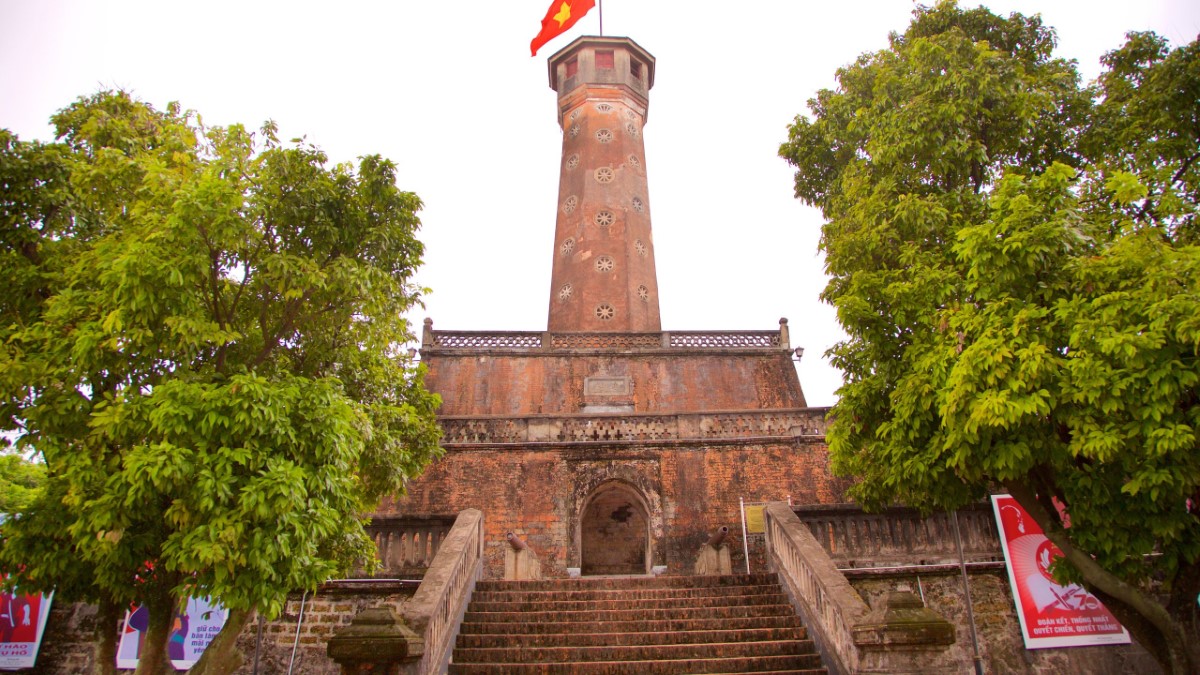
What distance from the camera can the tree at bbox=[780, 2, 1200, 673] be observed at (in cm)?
583

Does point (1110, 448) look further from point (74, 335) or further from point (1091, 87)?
point (74, 335)

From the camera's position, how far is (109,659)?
237 inches

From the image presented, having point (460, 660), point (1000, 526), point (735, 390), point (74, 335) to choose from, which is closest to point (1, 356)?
point (74, 335)

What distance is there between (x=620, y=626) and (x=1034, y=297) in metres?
5.41

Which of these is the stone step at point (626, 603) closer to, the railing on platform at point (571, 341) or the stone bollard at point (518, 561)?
the stone bollard at point (518, 561)

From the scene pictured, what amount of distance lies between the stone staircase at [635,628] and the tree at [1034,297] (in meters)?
1.87

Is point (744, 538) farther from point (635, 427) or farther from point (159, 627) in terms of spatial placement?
point (159, 627)

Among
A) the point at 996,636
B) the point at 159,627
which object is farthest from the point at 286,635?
the point at 996,636

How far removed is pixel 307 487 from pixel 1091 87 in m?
9.69

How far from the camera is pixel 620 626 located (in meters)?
7.95

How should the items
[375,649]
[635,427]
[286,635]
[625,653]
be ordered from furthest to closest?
[635,427], [286,635], [625,653], [375,649]

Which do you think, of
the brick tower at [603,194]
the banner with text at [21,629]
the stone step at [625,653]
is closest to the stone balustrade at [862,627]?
the stone step at [625,653]

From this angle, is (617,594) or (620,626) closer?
(620,626)

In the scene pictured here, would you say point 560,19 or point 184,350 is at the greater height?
point 560,19
